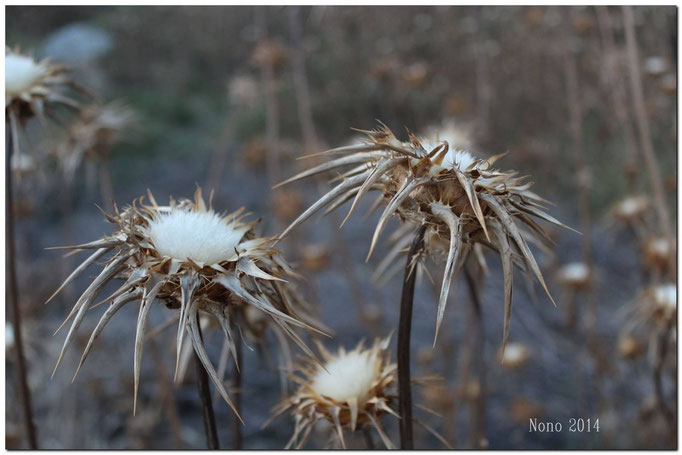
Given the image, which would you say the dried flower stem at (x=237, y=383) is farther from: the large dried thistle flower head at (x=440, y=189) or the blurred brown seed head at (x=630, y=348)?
the blurred brown seed head at (x=630, y=348)

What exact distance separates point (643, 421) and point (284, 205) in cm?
142

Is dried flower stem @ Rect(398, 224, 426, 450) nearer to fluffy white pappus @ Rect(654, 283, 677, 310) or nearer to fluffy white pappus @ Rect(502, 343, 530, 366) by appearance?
fluffy white pappus @ Rect(654, 283, 677, 310)

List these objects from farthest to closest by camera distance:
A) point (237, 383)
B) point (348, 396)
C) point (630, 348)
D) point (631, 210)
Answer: point (631, 210)
point (630, 348)
point (237, 383)
point (348, 396)

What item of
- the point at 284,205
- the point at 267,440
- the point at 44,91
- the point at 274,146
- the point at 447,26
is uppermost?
the point at 447,26

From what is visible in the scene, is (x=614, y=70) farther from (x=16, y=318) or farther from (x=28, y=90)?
(x=16, y=318)

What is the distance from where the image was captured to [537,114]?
3781 mm

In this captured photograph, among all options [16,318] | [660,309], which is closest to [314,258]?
[660,309]

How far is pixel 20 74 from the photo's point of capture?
1.13m

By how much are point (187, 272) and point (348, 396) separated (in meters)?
0.29

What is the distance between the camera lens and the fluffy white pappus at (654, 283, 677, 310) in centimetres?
148

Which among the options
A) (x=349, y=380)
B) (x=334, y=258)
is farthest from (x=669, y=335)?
(x=334, y=258)

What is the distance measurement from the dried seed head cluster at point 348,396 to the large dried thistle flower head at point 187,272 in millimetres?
146

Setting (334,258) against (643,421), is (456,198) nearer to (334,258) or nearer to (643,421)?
(643,421)

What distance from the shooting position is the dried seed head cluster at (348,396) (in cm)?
85
